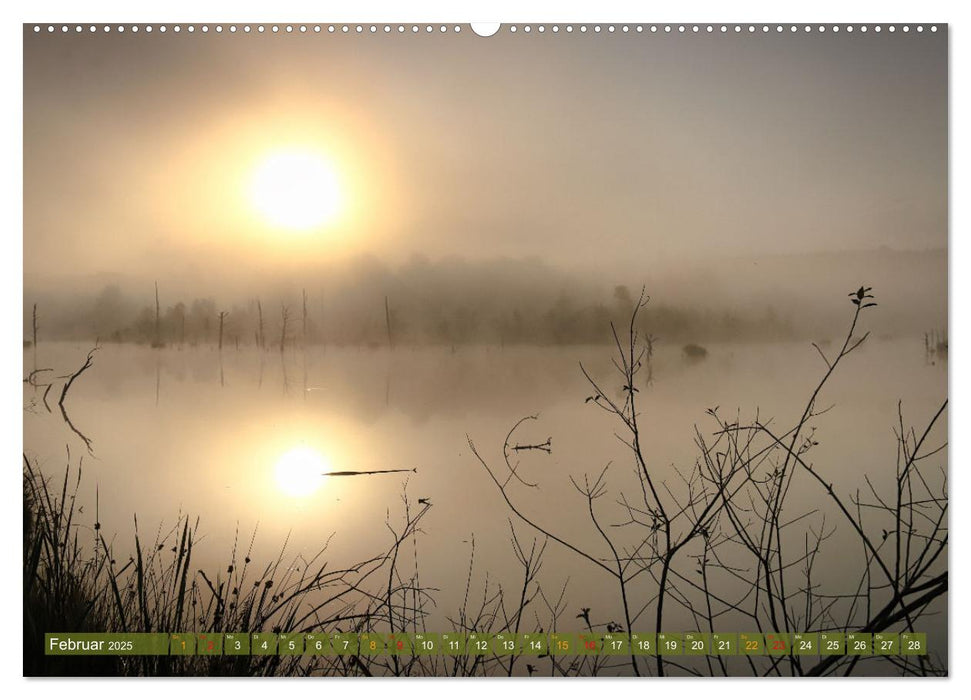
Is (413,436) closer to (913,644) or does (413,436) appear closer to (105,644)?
(105,644)

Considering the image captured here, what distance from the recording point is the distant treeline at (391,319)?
193cm

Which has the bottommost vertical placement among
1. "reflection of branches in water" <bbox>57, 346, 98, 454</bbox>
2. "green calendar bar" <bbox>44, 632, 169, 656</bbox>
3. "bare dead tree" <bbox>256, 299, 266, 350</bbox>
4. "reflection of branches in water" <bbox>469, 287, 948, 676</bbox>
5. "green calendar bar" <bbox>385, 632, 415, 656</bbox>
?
Answer: "green calendar bar" <bbox>385, 632, 415, 656</bbox>

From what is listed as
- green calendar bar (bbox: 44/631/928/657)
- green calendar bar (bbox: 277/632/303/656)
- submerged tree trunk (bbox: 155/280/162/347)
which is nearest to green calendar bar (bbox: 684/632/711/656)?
green calendar bar (bbox: 44/631/928/657)

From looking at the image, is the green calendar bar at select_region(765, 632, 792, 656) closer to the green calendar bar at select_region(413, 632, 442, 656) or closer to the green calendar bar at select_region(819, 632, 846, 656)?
the green calendar bar at select_region(819, 632, 846, 656)

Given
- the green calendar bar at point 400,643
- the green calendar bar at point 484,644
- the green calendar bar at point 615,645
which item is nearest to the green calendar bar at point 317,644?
the green calendar bar at point 484,644

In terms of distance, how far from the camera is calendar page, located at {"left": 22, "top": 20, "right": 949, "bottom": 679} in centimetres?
192

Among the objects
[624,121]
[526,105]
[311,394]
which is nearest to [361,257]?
[311,394]

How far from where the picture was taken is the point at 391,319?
196 cm

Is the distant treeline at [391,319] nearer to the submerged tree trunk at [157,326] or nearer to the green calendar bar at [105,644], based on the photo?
the submerged tree trunk at [157,326]

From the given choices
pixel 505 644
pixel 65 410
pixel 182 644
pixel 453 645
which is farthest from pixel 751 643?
pixel 65 410

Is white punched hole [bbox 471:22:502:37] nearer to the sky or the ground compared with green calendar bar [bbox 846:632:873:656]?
nearer to the sky

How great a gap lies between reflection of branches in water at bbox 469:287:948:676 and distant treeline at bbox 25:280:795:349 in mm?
91

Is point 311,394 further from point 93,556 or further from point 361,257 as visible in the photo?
point 93,556

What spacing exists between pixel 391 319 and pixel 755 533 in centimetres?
93
